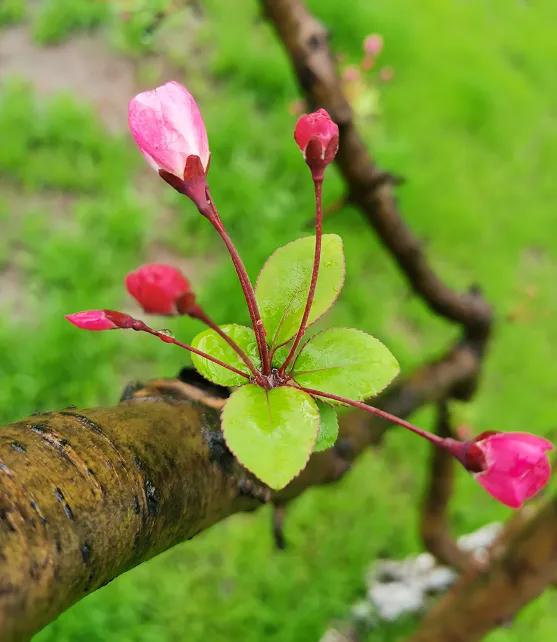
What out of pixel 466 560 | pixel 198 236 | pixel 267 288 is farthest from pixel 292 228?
pixel 267 288

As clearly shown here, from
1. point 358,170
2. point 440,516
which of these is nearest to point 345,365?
point 358,170

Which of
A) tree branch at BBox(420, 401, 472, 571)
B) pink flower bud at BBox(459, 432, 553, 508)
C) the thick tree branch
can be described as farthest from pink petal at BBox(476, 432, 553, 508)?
tree branch at BBox(420, 401, 472, 571)

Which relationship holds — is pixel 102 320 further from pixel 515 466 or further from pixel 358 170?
pixel 358 170

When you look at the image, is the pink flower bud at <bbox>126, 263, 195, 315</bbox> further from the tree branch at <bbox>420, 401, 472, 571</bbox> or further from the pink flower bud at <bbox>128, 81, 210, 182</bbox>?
the tree branch at <bbox>420, 401, 472, 571</bbox>

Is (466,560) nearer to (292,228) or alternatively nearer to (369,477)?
(369,477)

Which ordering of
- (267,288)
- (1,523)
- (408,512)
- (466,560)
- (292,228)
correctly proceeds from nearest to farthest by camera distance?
1. (1,523)
2. (267,288)
3. (466,560)
4. (408,512)
5. (292,228)

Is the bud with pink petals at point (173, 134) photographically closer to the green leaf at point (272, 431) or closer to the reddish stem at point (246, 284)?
the reddish stem at point (246, 284)

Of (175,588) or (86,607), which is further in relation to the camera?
(175,588)
